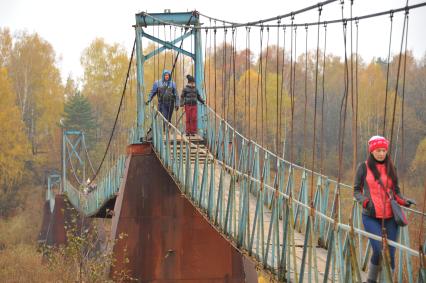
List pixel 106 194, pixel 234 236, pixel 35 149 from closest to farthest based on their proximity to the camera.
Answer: pixel 234 236 < pixel 106 194 < pixel 35 149

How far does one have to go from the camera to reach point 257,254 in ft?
26.7

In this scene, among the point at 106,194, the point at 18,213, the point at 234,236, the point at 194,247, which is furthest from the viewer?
the point at 18,213

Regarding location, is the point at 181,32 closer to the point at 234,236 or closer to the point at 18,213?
the point at 234,236

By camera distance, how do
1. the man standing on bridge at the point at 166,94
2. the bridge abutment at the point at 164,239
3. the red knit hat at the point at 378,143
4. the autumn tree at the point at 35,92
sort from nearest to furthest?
1. the red knit hat at the point at 378,143
2. the bridge abutment at the point at 164,239
3. the man standing on bridge at the point at 166,94
4. the autumn tree at the point at 35,92

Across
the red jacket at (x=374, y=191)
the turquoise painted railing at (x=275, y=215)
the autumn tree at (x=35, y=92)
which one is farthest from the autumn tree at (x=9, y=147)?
the red jacket at (x=374, y=191)

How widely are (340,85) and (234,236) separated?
3541cm

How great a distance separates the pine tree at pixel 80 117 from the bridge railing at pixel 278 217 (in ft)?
107

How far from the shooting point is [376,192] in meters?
5.78

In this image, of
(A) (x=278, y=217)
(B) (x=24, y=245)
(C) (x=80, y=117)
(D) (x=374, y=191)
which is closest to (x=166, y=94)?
(A) (x=278, y=217)

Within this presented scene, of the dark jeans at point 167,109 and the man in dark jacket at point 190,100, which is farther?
the dark jeans at point 167,109

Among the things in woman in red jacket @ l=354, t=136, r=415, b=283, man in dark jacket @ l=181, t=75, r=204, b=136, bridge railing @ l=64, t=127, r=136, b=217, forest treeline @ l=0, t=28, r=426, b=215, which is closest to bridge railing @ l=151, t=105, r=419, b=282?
woman in red jacket @ l=354, t=136, r=415, b=283

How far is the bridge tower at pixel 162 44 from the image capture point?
1393cm

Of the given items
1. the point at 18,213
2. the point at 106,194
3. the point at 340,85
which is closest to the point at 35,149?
the point at 18,213

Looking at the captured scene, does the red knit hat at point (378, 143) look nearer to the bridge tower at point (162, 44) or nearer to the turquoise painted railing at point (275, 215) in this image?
the turquoise painted railing at point (275, 215)
